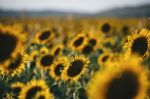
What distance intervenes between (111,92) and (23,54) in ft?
8.33

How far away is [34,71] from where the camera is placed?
→ 634cm

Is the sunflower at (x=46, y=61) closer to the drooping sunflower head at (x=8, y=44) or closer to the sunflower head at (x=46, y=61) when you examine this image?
the sunflower head at (x=46, y=61)

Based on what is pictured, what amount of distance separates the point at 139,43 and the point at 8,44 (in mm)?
1197

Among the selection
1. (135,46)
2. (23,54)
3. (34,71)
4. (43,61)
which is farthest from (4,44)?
(34,71)

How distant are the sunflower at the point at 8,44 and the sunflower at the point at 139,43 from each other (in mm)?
1060

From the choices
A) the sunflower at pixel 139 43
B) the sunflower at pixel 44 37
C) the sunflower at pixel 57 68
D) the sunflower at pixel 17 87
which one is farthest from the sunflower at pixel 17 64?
the sunflower at pixel 44 37

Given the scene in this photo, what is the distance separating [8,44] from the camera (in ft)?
12.7

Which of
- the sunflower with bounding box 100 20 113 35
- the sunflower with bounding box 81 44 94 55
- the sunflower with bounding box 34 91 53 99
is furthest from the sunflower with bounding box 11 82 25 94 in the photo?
the sunflower with bounding box 100 20 113 35

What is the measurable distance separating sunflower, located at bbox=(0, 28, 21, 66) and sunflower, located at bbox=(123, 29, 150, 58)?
1.06 meters

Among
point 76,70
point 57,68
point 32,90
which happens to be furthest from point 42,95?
point 57,68

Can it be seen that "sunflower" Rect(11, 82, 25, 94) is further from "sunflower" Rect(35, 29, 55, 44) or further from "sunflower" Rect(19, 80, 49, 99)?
"sunflower" Rect(35, 29, 55, 44)

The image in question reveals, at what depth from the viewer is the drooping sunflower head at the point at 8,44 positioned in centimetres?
382

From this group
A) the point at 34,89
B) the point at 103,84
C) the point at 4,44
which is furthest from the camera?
the point at 34,89

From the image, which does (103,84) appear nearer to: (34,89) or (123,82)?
(123,82)
